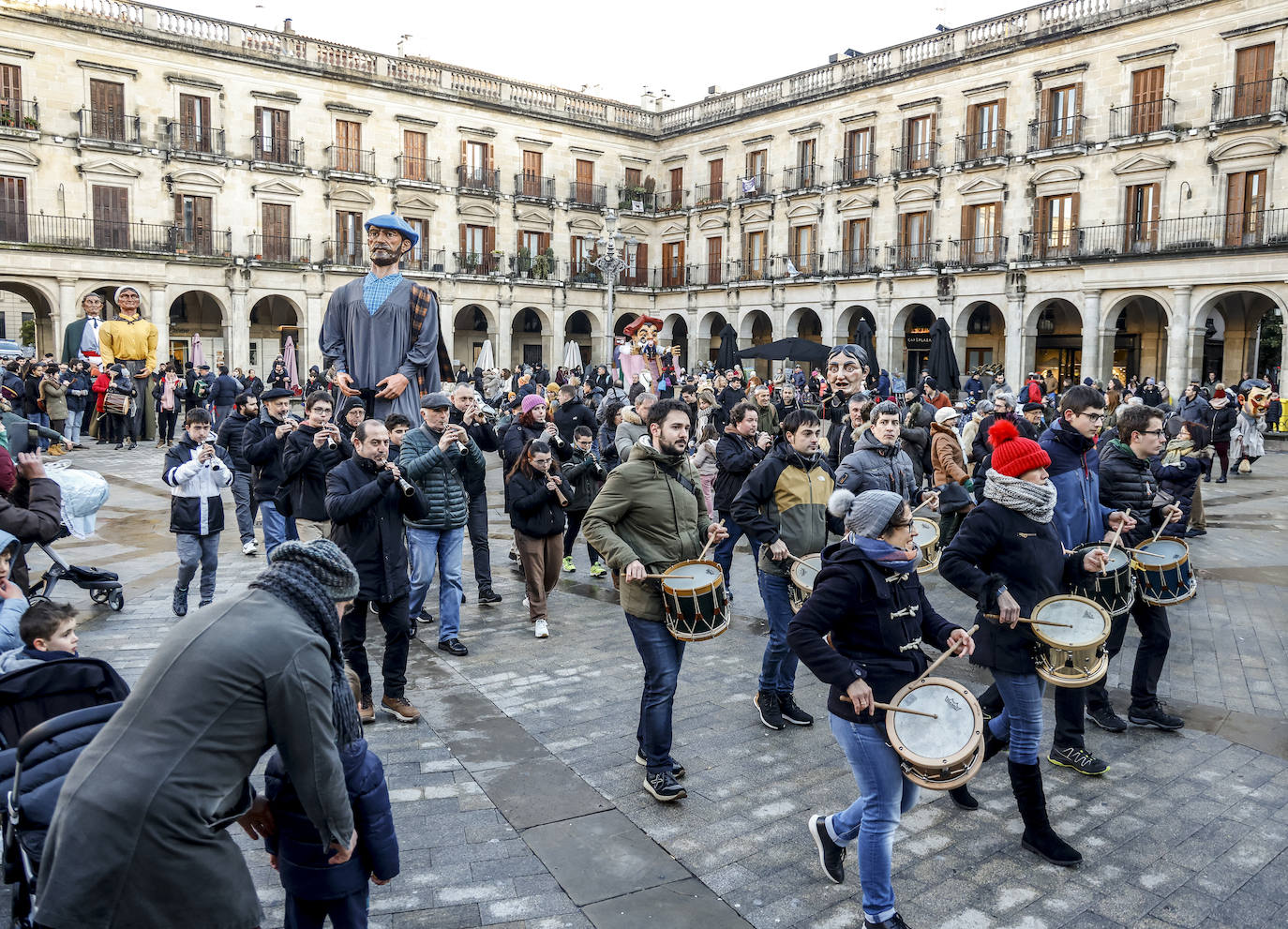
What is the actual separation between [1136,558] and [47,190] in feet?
110

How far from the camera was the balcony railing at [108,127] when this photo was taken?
1191 inches

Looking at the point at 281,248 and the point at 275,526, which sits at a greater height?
the point at 281,248

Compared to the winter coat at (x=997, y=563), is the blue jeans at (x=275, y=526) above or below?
below

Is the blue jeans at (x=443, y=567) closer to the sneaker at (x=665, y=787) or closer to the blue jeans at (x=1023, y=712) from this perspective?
the sneaker at (x=665, y=787)

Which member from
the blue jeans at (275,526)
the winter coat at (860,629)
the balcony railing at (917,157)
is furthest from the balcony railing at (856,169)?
the winter coat at (860,629)

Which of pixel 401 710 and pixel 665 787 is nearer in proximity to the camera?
pixel 665 787

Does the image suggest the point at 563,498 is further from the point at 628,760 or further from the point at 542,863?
the point at 542,863

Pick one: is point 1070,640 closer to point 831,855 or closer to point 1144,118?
point 831,855

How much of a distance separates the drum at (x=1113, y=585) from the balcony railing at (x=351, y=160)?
113 feet

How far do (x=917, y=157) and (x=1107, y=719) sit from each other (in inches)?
1222

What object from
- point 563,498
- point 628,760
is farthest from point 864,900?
point 563,498

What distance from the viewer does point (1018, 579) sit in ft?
14.9

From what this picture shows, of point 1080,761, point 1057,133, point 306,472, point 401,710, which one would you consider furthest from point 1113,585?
point 1057,133

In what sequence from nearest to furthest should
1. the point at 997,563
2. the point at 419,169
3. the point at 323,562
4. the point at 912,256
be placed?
1. the point at 323,562
2. the point at 997,563
3. the point at 912,256
4. the point at 419,169
